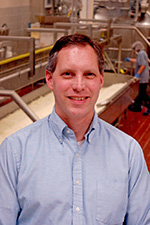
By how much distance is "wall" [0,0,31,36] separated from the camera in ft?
9.31

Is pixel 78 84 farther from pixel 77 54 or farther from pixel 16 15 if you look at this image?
pixel 16 15

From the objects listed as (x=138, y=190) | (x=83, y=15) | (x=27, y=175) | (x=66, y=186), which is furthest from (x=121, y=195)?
(x=83, y=15)

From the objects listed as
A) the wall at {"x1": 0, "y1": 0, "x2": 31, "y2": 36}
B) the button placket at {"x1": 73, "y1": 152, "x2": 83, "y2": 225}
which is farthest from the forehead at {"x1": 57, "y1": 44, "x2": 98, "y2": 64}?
the wall at {"x1": 0, "y1": 0, "x2": 31, "y2": 36}

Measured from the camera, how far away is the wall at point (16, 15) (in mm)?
2838

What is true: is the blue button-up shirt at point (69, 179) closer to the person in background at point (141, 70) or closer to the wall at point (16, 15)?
the wall at point (16, 15)

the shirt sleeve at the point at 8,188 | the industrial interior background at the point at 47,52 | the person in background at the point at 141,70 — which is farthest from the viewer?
the person in background at the point at 141,70

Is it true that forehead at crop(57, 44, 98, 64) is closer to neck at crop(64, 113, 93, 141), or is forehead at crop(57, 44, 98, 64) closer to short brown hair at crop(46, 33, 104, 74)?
short brown hair at crop(46, 33, 104, 74)

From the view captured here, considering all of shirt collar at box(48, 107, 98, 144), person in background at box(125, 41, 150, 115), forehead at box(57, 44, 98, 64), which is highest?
forehead at box(57, 44, 98, 64)

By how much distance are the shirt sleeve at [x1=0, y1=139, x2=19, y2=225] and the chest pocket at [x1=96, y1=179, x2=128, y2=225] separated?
0.79 feet

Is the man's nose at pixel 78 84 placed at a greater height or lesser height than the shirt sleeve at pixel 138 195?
greater

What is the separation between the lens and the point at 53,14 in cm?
380

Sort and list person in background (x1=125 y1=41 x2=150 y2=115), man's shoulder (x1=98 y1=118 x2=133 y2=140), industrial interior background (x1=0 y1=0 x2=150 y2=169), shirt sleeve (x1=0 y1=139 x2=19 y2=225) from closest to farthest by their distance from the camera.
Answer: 1. shirt sleeve (x1=0 y1=139 x2=19 y2=225)
2. man's shoulder (x1=98 y1=118 x2=133 y2=140)
3. industrial interior background (x1=0 y1=0 x2=150 y2=169)
4. person in background (x1=125 y1=41 x2=150 y2=115)

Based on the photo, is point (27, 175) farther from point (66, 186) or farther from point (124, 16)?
point (124, 16)

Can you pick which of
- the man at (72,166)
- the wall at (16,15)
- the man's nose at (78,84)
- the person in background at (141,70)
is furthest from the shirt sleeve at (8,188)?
the person in background at (141,70)
